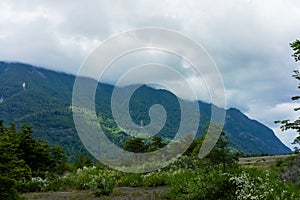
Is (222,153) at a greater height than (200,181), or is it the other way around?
(222,153)

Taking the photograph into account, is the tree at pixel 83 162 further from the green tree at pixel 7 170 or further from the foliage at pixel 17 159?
the green tree at pixel 7 170

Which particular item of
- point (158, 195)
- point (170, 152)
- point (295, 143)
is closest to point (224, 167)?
point (158, 195)

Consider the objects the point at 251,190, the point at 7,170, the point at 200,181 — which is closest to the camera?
the point at 251,190

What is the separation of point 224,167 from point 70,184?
8.71 metres

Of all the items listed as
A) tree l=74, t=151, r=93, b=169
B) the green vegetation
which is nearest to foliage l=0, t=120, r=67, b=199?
the green vegetation

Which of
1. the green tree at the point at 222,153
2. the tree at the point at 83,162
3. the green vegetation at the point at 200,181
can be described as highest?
the green tree at the point at 222,153

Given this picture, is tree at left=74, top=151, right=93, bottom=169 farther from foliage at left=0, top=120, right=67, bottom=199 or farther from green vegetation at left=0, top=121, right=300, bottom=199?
green vegetation at left=0, top=121, right=300, bottom=199

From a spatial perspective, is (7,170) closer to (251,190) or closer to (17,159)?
(17,159)

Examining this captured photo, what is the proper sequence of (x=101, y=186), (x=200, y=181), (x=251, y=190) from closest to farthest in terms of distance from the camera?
(x=251, y=190), (x=200, y=181), (x=101, y=186)

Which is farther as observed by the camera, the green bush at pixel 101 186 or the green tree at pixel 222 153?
the green bush at pixel 101 186

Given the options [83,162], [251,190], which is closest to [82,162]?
[83,162]

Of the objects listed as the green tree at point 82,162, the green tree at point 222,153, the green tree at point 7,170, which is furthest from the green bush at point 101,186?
the green tree at point 82,162

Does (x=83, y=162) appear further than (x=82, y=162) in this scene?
No

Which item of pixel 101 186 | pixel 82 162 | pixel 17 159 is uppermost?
pixel 17 159
